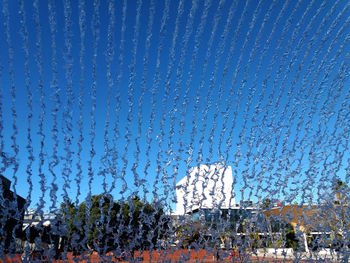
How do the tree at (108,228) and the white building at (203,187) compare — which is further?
the white building at (203,187)

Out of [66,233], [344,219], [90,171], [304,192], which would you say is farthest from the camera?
[344,219]

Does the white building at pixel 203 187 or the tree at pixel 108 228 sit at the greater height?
the white building at pixel 203 187

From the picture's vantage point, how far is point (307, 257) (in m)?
5.70

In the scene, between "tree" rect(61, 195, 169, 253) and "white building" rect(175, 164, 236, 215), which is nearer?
"tree" rect(61, 195, 169, 253)

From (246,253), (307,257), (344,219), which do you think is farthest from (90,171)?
(344,219)

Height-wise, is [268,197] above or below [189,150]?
below

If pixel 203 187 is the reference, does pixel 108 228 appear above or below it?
below

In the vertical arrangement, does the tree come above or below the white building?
below

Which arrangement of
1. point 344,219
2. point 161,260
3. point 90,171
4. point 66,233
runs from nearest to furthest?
point 66,233 → point 90,171 → point 161,260 → point 344,219

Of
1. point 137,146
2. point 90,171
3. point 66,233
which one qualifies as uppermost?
point 137,146

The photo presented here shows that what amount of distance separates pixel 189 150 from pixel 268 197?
2.06m

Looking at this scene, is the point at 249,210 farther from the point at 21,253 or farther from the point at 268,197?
the point at 21,253

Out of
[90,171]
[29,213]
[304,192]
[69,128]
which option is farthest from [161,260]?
[304,192]

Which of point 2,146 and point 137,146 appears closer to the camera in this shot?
point 2,146
